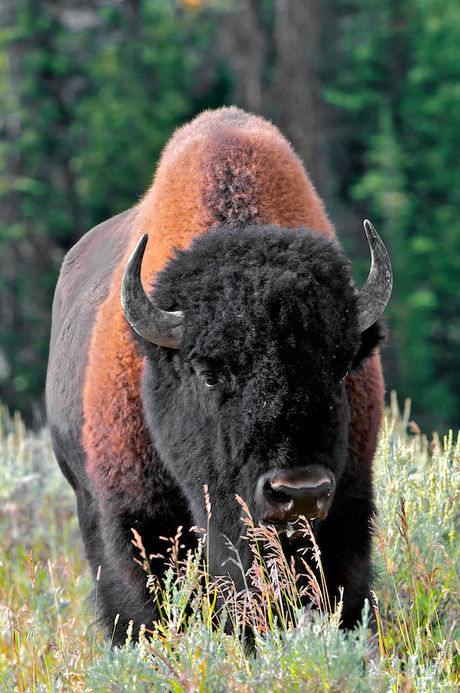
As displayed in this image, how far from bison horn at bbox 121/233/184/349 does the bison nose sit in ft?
2.50

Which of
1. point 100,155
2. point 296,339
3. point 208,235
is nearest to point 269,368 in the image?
point 296,339

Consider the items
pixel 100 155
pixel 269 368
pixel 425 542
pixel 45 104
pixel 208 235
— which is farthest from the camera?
pixel 100 155

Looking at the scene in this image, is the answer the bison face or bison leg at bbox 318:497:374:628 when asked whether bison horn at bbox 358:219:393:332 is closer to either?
the bison face

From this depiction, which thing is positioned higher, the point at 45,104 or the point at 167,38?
the point at 167,38

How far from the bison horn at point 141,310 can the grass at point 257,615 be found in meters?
0.87

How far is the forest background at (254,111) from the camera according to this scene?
72.5 ft

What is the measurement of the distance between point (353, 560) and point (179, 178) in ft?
6.67

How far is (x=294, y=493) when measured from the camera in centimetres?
283

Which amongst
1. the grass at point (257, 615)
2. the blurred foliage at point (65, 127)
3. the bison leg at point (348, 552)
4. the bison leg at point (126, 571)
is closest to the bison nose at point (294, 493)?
the grass at point (257, 615)

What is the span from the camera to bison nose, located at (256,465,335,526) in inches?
112

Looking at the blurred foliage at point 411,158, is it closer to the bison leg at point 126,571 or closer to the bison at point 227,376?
the bison at point 227,376

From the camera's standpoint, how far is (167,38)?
30625mm

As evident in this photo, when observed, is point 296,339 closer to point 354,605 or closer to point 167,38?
point 354,605

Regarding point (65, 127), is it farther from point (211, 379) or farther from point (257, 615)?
point (257, 615)
